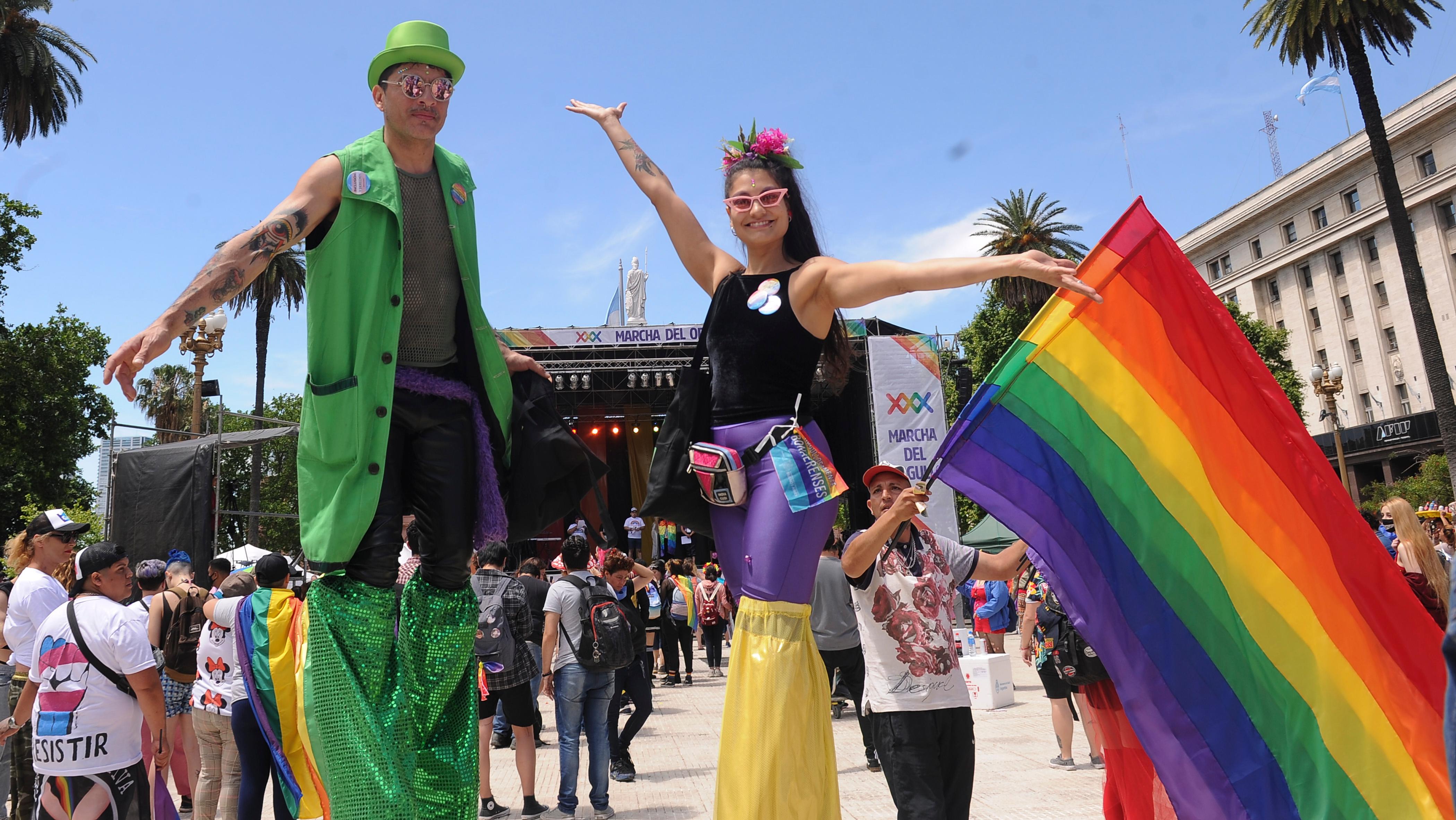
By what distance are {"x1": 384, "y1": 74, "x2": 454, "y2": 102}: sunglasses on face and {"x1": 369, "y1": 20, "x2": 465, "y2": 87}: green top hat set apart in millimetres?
50

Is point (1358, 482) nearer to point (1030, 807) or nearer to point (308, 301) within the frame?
point (1030, 807)

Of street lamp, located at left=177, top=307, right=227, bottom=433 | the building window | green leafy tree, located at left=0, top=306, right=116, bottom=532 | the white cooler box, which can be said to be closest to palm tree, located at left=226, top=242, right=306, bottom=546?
green leafy tree, located at left=0, top=306, right=116, bottom=532

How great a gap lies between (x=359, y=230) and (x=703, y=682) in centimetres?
1619

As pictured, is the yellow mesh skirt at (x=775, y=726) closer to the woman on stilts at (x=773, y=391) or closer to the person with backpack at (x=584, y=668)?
the woman on stilts at (x=773, y=391)

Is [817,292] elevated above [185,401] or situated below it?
below

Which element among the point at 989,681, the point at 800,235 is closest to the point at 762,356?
the point at 800,235

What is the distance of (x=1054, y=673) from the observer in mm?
7402

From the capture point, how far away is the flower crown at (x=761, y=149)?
330cm

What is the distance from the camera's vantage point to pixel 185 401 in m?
51.8

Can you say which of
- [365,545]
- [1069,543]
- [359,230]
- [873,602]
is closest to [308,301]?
[359,230]

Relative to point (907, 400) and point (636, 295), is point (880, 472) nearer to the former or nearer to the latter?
point (907, 400)

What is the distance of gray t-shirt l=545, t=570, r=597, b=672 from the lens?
811 centimetres

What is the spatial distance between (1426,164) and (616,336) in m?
42.4

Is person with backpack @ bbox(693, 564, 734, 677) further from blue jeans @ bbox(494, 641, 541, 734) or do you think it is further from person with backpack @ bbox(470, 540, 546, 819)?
person with backpack @ bbox(470, 540, 546, 819)
